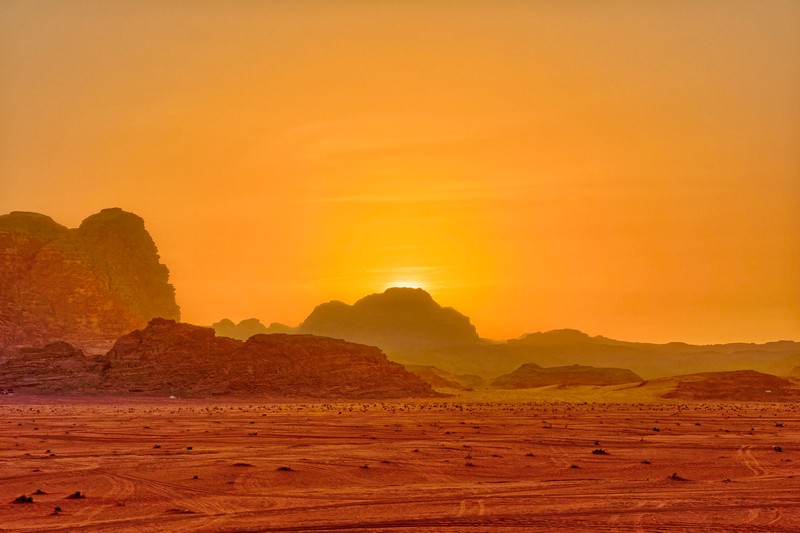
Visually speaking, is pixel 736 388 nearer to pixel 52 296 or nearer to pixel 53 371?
pixel 53 371

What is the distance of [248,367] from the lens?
390 ft

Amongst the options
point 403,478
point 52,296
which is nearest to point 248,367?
point 52,296

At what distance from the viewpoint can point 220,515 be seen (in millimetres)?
19906

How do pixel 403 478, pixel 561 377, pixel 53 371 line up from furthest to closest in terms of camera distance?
pixel 561 377, pixel 53 371, pixel 403 478

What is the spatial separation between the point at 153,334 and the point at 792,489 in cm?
11009

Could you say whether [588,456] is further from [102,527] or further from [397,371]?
[397,371]

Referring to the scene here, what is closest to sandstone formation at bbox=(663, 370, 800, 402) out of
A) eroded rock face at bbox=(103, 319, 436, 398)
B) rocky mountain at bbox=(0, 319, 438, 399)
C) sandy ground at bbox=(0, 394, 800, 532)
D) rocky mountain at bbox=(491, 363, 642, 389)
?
rocky mountain at bbox=(0, 319, 438, 399)

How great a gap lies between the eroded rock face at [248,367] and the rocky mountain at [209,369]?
12 cm

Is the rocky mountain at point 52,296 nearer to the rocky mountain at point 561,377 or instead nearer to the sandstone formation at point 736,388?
the rocky mountain at point 561,377

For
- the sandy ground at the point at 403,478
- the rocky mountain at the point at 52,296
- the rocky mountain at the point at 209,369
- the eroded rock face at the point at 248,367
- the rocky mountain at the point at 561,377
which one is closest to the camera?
the sandy ground at the point at 403,478

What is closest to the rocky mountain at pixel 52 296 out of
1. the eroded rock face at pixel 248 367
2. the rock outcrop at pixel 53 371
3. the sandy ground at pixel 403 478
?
the rock outcrop at pixel 53 371

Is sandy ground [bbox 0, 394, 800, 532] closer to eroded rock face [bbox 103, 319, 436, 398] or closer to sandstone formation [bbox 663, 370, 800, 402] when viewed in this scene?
sandstone formation [bbox 663, 370, 800, 402]

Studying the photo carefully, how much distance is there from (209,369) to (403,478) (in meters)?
94.5

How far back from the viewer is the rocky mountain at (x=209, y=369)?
112 m
